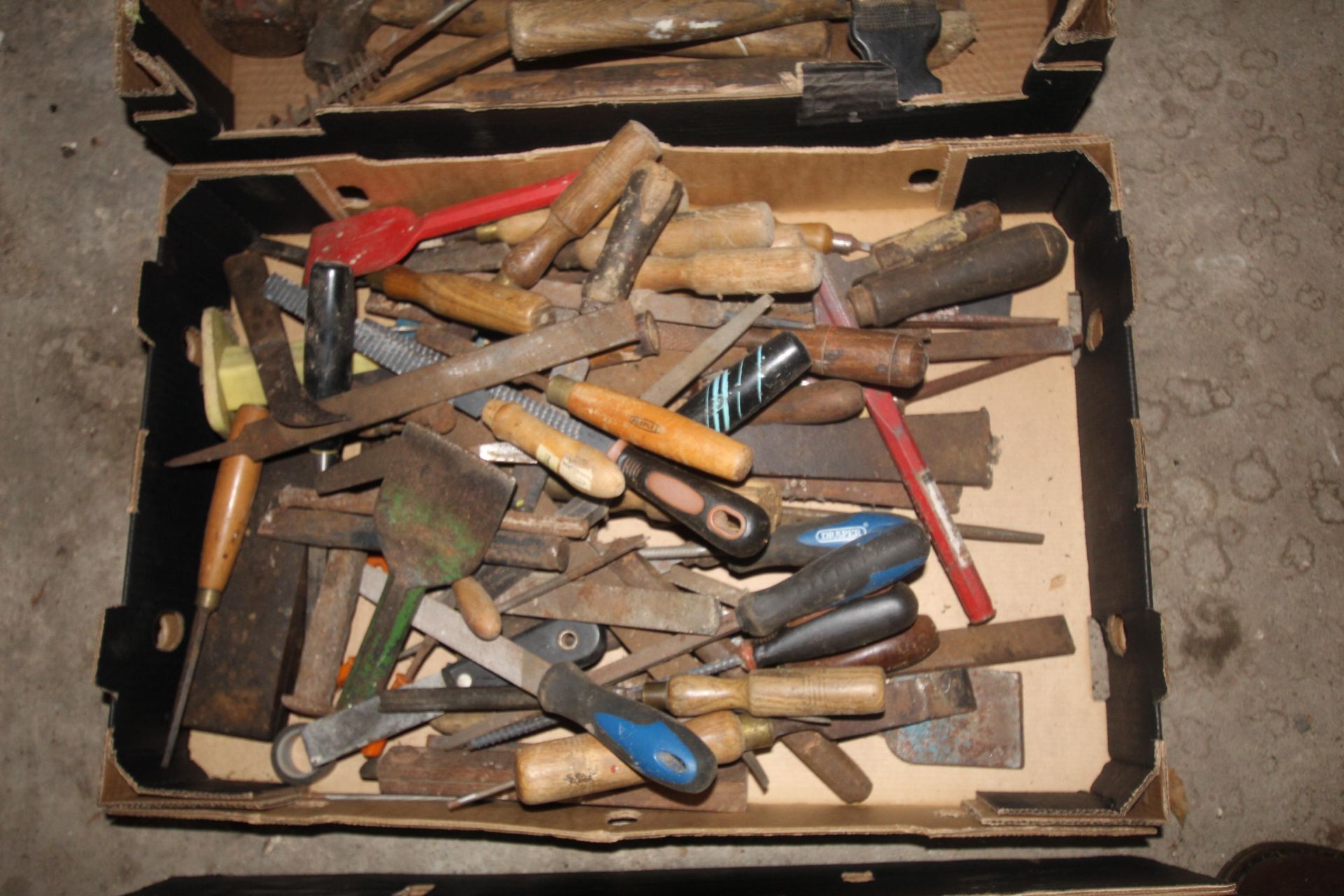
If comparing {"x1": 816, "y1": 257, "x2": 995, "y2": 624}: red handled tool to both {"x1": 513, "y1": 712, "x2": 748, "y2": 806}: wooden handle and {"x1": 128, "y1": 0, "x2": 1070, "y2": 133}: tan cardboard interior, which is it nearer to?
{"x1": 513, "y1": 712, "x2": 748, "y2": 806}: wooden handle

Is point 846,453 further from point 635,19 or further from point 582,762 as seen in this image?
point 635,19

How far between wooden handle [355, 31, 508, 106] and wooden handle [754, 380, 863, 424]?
3.06 ft

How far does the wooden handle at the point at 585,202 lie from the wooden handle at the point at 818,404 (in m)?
0.49

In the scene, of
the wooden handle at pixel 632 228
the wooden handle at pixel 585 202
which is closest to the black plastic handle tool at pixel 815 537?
the wooden handle at pixel 632 228

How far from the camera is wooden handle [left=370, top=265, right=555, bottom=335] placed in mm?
1580

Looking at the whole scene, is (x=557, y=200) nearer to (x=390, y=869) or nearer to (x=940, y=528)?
(x=940, y=528)

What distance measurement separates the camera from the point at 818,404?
1616mm

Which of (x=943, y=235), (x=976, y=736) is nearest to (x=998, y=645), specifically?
(x=976, y=736)

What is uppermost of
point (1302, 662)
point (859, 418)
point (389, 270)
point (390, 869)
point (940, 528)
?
point (389, 270)

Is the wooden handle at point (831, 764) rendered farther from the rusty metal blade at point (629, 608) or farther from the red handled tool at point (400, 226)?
the red handled tool at point (400, 226)

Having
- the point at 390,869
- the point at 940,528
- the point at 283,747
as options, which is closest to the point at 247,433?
the point at 283,747

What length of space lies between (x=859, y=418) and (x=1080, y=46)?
2.45 feet

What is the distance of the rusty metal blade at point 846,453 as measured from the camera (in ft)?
5.50

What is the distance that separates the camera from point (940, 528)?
1643 millimetres
